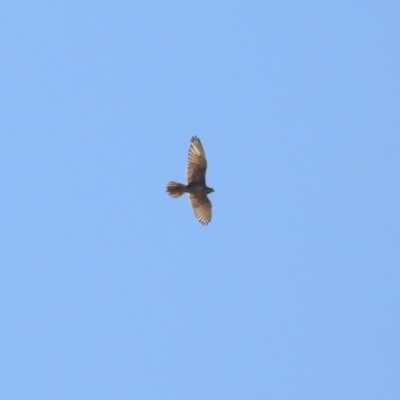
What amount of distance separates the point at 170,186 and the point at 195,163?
128cm

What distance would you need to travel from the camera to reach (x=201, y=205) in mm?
57812

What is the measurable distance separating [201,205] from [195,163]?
1489mm

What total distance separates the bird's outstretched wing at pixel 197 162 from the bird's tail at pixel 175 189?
Answer: 64 centimetres

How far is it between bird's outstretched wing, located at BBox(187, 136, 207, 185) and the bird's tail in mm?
643

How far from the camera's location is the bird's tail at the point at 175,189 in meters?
56.2

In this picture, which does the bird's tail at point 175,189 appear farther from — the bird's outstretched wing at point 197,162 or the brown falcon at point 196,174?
the bird's outstretched wing at point 197,162

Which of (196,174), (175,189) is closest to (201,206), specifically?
(196,174)

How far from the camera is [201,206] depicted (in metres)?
57.8

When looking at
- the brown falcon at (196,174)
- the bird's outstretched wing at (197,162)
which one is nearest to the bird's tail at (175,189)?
the brown falcon at (196,174)

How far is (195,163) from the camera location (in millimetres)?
57031

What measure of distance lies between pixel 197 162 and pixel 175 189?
4.20ft

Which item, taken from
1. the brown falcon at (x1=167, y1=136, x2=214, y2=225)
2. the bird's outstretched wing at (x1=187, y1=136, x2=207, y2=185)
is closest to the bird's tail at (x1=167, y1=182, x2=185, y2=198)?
the brown falcon at (x1=167, y1=136, x2=214, y2=225)

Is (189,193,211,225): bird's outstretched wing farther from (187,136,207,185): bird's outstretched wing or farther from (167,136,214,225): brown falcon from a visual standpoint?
(187,136,207,185): bird's outstretched wing

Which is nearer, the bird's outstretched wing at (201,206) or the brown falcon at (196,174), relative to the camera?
A: the brown falcon at (196,174)
